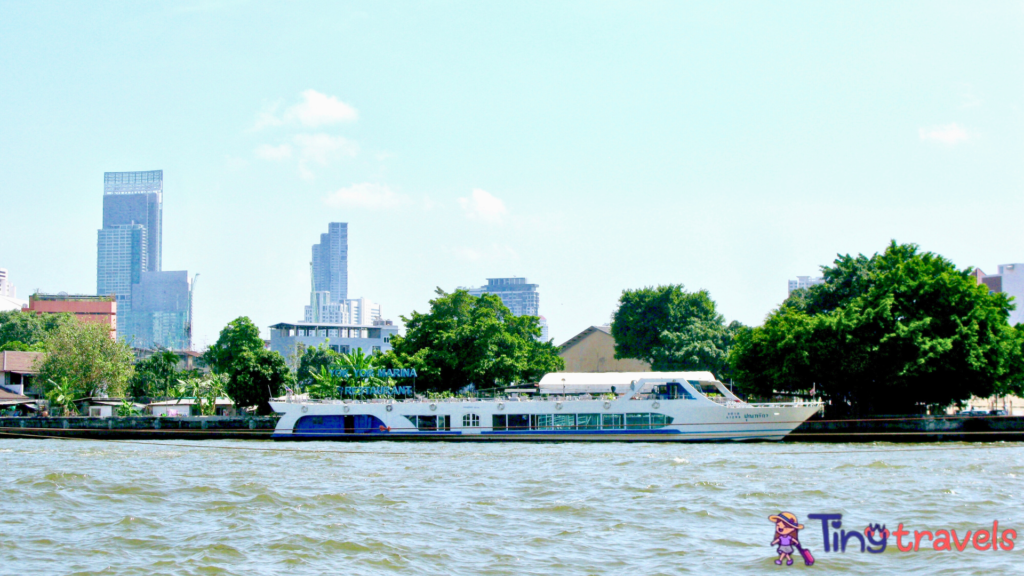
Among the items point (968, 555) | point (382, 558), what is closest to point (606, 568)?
point (382, 558)

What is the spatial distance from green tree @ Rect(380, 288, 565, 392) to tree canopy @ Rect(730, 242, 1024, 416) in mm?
16990

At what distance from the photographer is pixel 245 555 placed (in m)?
15.7

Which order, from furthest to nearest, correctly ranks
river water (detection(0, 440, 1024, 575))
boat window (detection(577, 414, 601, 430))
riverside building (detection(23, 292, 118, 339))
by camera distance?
riverside building (detection(23, 292, 118, 339)) → boat window (detection(577, 414, 601, 430)) → river water (detection(0, 440, 1024, 575))

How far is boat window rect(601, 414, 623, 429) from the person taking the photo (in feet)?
134

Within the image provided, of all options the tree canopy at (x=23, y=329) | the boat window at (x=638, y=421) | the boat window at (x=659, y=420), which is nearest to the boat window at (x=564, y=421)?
the boat window at (x=638, y=421)

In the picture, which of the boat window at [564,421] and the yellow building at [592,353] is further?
the yellow building at [592,353]

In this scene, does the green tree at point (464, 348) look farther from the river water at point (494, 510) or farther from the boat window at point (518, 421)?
the river water at point (494, 510)

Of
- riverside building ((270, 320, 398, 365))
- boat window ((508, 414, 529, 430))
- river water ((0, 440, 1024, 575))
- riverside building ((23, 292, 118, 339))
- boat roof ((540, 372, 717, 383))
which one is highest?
riverside building ((23, 292, 118, 339))

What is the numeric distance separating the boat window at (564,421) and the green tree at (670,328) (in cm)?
2260

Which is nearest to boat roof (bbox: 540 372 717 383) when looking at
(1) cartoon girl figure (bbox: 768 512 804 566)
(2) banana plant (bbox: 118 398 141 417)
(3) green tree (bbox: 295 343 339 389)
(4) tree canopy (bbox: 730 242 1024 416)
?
(4) tree canopy (bbox: 730 242 1024 416)

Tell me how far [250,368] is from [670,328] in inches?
1181

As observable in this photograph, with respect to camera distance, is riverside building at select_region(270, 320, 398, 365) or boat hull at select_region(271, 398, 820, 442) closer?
boat hull at select_region(271, 398, 820, 442)

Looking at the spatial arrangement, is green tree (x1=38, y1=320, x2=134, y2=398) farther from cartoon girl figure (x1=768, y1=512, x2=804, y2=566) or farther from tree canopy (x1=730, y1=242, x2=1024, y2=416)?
cartoon girl figure (x1=768, y1=512, x2=804, y2=566)

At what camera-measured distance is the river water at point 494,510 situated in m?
15.1
